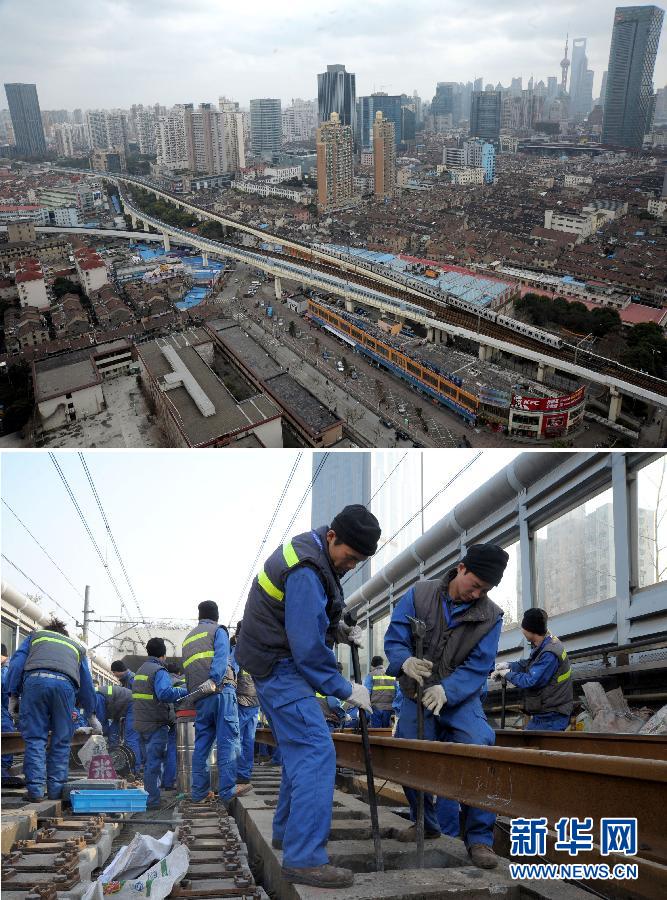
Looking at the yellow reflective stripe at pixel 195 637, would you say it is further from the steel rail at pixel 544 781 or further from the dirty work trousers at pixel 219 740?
the steel rail at pixel 544 781

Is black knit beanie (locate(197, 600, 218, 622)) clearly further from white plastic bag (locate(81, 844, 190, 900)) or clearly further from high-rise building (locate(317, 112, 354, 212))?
high-rise building (locate(317, 112, 354, 212))

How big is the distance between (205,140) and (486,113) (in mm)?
19955

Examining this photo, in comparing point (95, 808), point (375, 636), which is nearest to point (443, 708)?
point (95, 808)

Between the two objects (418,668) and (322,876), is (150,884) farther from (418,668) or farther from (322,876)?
(418,668)

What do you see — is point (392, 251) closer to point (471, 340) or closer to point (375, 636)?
point (471, 340)

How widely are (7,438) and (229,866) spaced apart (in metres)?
8.09

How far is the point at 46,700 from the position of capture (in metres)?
1.52

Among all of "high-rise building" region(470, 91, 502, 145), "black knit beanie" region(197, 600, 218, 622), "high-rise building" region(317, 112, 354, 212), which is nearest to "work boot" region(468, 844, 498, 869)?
"black knit beanie" region(197, 600, 218, 622)

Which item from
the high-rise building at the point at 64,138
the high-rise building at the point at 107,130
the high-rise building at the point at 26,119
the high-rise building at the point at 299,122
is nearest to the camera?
the high-rise building at the point at 26,119

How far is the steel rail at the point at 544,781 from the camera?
0.51m

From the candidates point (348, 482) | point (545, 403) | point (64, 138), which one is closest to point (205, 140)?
point (64, 138)

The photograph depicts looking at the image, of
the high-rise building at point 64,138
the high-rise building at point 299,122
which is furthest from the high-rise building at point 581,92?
the high-rise building at point 64,138

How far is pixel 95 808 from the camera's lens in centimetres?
132

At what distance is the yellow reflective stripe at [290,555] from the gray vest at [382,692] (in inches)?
60.6
